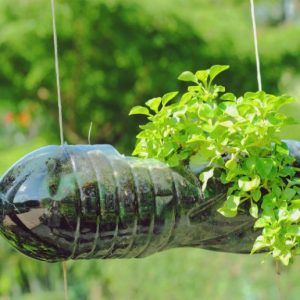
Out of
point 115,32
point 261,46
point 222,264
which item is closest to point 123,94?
point 115,32

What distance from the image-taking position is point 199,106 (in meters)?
0.96

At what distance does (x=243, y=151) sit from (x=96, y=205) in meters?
0.18

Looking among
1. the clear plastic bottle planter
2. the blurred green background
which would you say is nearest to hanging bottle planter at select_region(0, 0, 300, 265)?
the clear plastic bottle planter

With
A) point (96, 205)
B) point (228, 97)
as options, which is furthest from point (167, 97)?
point (96, 205)

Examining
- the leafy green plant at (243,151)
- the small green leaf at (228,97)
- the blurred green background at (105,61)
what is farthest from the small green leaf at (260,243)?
the blurred green background at (105,61)

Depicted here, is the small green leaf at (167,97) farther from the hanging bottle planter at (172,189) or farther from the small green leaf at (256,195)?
the small green leaf at (256,195)

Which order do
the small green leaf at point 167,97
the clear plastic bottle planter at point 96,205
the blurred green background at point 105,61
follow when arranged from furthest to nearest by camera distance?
1. the blurred green background at point 105,61
2. the small green leaf at point 167,97
3. the clear plastic bottle planter at point 96,205

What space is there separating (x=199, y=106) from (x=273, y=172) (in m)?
0.11

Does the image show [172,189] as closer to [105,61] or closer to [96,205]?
[96,205]

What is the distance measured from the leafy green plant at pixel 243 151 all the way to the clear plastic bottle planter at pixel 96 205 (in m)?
0.03

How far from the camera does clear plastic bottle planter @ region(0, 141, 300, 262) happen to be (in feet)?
2.85

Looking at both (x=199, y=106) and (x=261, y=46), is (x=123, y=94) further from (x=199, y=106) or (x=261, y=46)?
(x=199, y=106)

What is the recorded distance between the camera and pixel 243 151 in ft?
3.11

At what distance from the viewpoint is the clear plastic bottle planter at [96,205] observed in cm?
87
